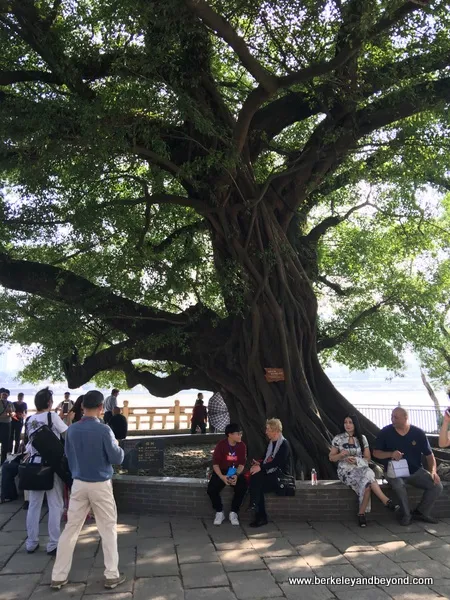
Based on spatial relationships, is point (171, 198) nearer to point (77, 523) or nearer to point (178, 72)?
point (178, 72)

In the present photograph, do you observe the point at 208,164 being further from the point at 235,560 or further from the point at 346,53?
the point at 235,560

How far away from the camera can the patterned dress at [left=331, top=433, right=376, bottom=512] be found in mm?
6031

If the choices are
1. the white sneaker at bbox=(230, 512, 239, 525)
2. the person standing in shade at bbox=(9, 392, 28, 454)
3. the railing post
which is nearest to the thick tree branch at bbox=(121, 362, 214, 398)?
the person standing in shade at bbox=(9, 392, 28, 454)

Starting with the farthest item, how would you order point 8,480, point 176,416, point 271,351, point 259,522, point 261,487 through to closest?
point 176,416
point 271,351
point 8,480
point 261,487
point 259,522

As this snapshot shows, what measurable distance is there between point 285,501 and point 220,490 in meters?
0.82

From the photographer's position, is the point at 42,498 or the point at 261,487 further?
the point at 261,487

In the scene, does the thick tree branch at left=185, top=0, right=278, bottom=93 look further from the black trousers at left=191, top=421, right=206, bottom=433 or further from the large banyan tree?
the black trousers at left=191, top=421, right=206, bottom=433

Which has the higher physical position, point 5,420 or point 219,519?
point 5,420

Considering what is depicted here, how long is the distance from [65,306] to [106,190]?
2.40 meters

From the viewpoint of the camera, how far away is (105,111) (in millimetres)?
6414

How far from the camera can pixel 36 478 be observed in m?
4.93

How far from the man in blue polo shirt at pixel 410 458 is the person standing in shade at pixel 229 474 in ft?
5.76

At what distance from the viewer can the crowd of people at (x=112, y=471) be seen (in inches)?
166

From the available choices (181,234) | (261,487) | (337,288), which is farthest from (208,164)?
(337,288)
